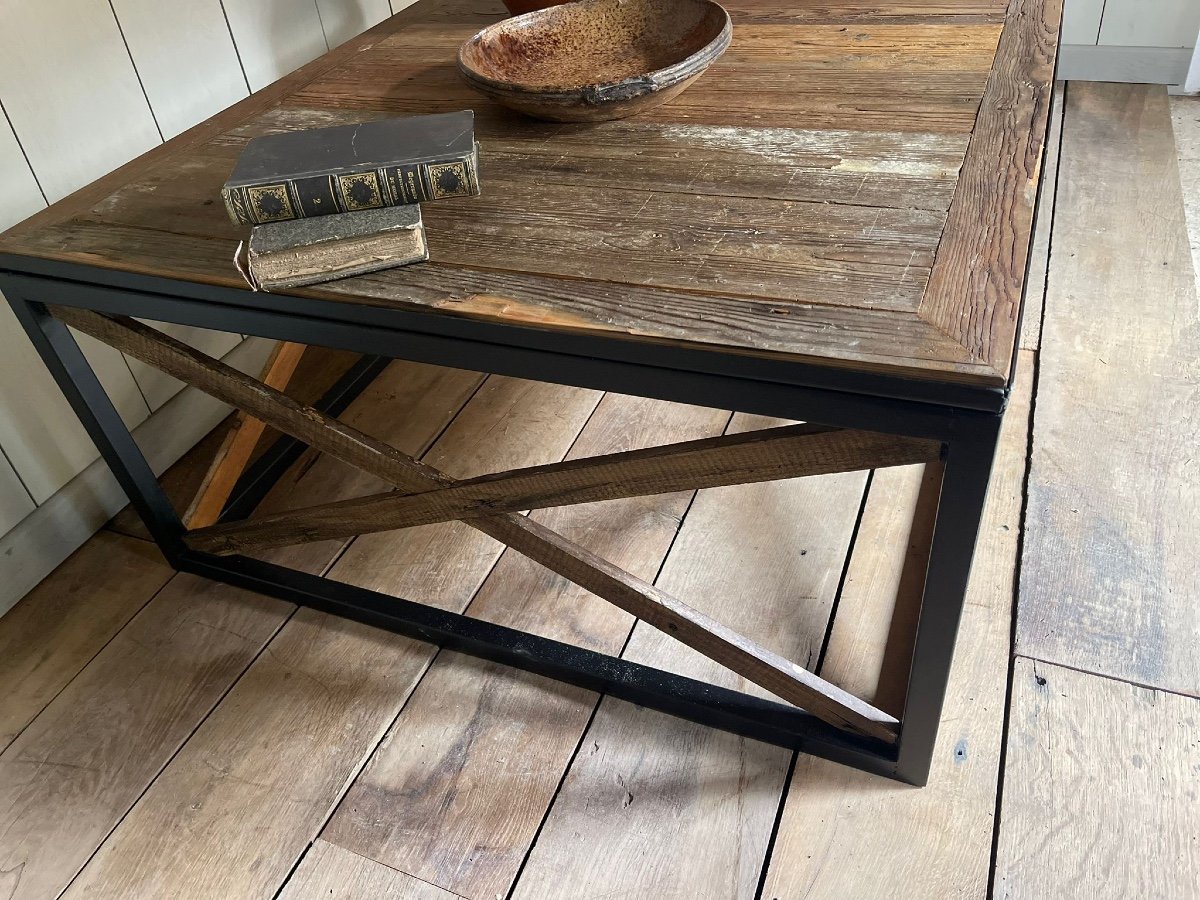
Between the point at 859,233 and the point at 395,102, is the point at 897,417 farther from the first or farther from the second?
the point at 395,102

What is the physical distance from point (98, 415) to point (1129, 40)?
2.30m

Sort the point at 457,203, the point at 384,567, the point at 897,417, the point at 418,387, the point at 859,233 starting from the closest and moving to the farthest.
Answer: the point at 897,417
the point at 859,233
the point at 457,203
the point at 384,567
the point at 418,387

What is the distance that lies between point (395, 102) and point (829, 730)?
2.92 feet

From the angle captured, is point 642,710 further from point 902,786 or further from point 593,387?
point 593,387

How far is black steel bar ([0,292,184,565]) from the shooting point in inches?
39.3

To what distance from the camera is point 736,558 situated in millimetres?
1185

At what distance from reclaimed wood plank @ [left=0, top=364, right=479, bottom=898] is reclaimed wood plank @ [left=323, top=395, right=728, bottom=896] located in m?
0.20

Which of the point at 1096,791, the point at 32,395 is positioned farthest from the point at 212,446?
the point at 1096,791

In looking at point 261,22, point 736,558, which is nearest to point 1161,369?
point 736,558

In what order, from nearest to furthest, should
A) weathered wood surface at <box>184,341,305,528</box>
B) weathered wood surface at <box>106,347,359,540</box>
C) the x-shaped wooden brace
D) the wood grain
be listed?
the x-shaped wooden brace, the wood grain, weathered wood surface at <box>184,341,305,528</box>, weathered wood surface at <box>106,347,359,540</box>

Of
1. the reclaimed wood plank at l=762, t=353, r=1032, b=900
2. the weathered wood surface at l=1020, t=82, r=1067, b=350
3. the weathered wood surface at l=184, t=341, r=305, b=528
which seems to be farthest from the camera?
the weathered wood surface at l=1020, t=82, r=1067, b=350

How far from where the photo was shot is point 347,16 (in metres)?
1.61

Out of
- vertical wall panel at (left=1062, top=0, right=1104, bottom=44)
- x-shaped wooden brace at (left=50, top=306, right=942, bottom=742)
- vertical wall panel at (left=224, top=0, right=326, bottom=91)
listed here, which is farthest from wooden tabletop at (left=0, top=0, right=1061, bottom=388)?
vertical wall panel at (left=1062, top=0, right=1104, bottom=44)

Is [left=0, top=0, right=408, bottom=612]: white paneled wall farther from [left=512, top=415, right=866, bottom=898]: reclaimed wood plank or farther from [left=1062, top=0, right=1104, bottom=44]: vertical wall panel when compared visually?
[left=1062, top=0, right=1104, bottom=44]: vertical wall panel
